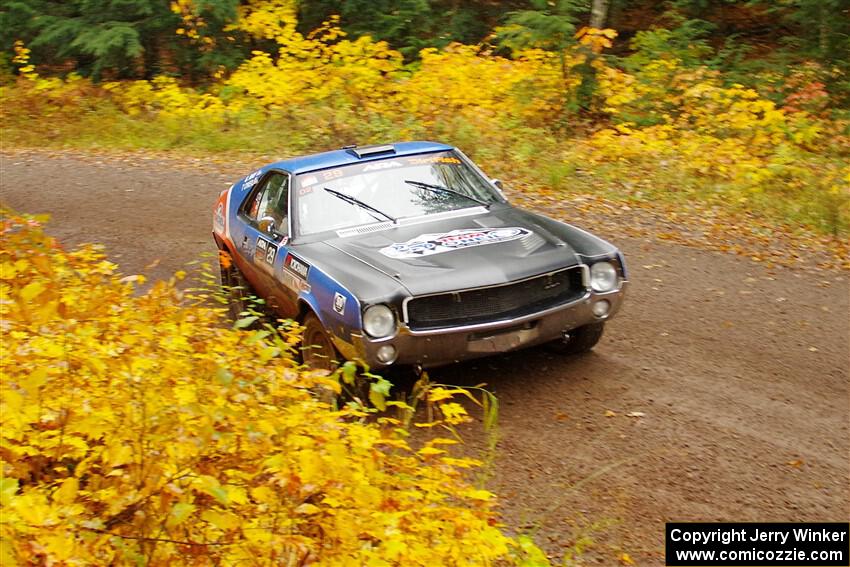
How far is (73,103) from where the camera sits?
64.3 feet

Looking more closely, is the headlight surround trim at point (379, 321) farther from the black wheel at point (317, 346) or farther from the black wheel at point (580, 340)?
the black wheel at point (580, 340)

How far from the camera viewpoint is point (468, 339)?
19.4ft

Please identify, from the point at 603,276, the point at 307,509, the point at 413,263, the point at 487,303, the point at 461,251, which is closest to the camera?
the point at 307,509

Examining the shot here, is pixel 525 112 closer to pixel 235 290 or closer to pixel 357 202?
pixel 235 290

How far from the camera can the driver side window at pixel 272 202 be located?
23.9 ft

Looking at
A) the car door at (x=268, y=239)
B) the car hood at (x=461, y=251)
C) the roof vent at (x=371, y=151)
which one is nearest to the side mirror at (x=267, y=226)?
the car door at (x=268, y=239)

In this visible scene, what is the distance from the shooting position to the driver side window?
7.27 m

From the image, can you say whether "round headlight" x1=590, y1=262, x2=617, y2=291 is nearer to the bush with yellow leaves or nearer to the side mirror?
the bush with yellow leaves

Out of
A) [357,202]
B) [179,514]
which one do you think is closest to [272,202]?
[357,202]

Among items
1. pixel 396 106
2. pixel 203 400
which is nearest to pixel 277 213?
pixel 203 400

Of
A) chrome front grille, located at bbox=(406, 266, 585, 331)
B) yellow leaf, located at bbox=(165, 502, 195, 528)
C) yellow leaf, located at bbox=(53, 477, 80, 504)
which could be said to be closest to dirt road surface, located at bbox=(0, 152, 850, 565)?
chrome front grille, located at bbox=(406, 266, 585, 331)

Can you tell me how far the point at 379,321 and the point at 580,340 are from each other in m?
1.88

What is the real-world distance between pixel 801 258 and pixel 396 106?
9228mm

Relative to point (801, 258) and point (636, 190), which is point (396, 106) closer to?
point (636, 190)
